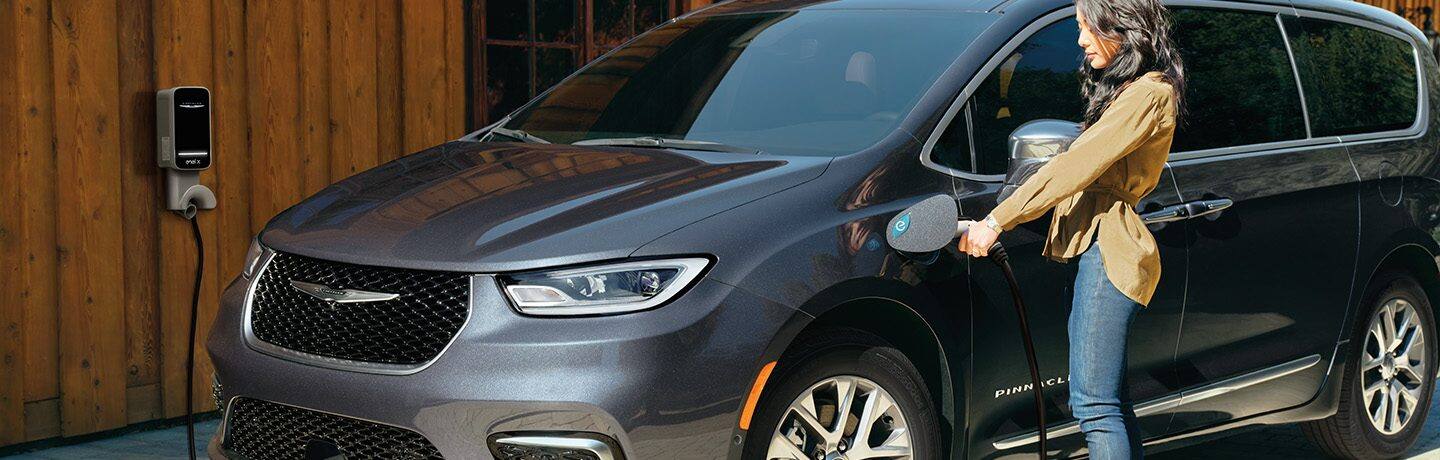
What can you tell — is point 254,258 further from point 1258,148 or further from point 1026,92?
point 1258,148

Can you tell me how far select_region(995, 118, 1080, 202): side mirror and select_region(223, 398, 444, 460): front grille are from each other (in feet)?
5.80

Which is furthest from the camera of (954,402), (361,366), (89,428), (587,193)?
(89,428)

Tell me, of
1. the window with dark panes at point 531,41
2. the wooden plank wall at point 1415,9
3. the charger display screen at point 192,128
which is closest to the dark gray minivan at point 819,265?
the charger display screen at point 192,128

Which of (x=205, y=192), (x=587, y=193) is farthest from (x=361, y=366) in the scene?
(x=205, y=192)

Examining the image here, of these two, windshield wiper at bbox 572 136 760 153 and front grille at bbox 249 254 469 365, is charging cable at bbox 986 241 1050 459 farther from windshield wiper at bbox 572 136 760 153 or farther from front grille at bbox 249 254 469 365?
front grille at bbox 249 254 469 365

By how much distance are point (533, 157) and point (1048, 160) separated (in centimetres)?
147

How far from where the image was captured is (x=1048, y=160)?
4.73m

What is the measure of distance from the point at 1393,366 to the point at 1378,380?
10 cm

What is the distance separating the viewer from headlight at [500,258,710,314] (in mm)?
4207

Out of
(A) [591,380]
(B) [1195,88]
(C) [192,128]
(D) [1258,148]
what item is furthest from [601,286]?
(C) [192,128]

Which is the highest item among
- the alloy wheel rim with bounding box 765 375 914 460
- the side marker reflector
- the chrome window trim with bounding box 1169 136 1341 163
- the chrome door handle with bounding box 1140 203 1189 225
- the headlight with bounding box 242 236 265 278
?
the chrome window trim with bounding box 1169 136 1341 163

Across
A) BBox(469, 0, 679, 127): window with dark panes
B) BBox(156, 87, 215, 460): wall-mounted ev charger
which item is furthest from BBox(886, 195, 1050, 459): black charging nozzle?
BBox(469, 0, 679, 127): window with dark panes

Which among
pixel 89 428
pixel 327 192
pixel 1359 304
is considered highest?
pixel 327 192

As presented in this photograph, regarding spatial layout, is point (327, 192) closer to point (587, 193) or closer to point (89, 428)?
point (587, 193)
